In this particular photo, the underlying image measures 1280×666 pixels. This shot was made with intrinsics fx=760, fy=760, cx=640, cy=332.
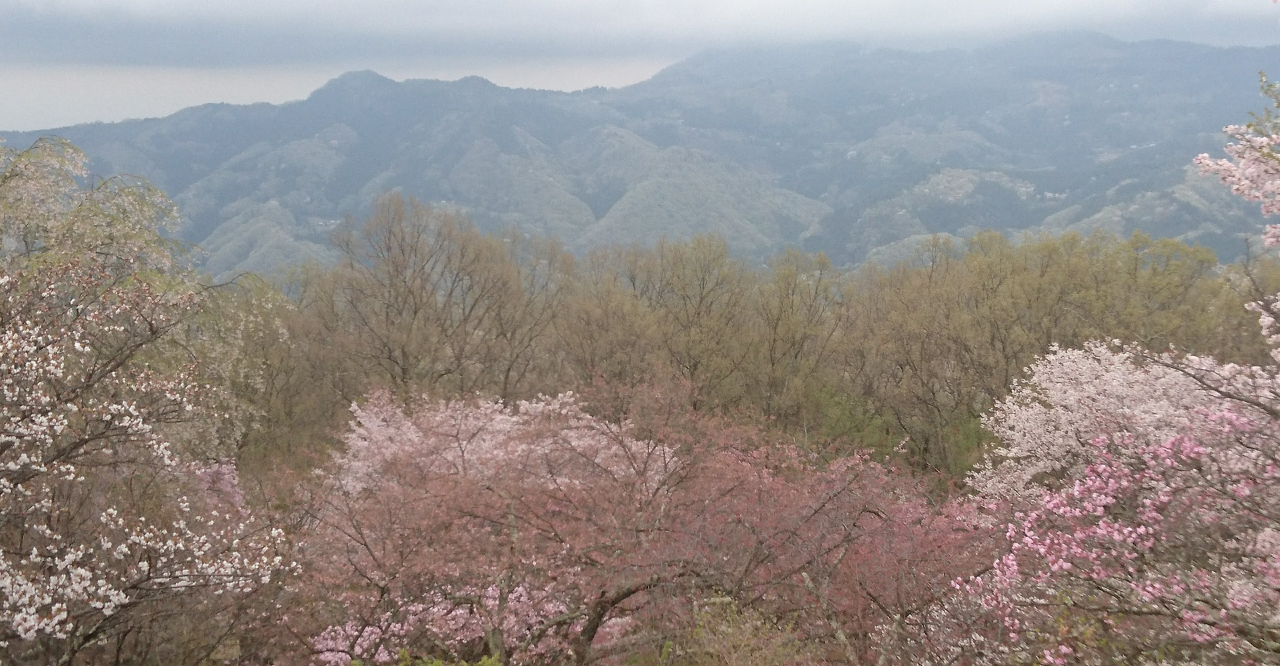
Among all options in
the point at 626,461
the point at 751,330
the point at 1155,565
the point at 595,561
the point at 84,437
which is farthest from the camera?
the point at 751,330

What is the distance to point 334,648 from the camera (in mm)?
13758

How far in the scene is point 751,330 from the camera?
32.5m

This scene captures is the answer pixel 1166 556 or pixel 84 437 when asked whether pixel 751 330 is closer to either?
pixel 1166 556

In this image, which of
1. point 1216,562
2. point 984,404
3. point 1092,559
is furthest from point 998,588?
point 984,404

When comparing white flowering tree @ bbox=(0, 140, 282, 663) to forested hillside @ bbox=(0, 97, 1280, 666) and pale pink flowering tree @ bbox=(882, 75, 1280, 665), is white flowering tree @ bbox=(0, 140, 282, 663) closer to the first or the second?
forested hillside @ bbox=(0, 97, 1280, 666)

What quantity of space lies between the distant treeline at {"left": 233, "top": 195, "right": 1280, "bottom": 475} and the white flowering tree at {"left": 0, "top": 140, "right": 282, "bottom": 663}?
9703 mm

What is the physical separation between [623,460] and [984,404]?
49.1 ft

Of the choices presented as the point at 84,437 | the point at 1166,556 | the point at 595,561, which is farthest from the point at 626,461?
the point at 1166,556

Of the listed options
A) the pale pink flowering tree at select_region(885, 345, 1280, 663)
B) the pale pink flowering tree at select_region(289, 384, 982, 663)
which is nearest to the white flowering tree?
the pale pink flowering tree at select_region(289, 384, 982, 663)

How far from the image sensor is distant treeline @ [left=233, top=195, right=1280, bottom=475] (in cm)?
2686

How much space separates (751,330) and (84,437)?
25703 millimetres

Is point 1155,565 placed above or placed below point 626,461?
above

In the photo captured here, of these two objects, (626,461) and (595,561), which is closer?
(595,561)

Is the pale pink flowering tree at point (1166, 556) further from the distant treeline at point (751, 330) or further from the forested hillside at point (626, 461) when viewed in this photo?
the distant treeline at point (751, 330)
